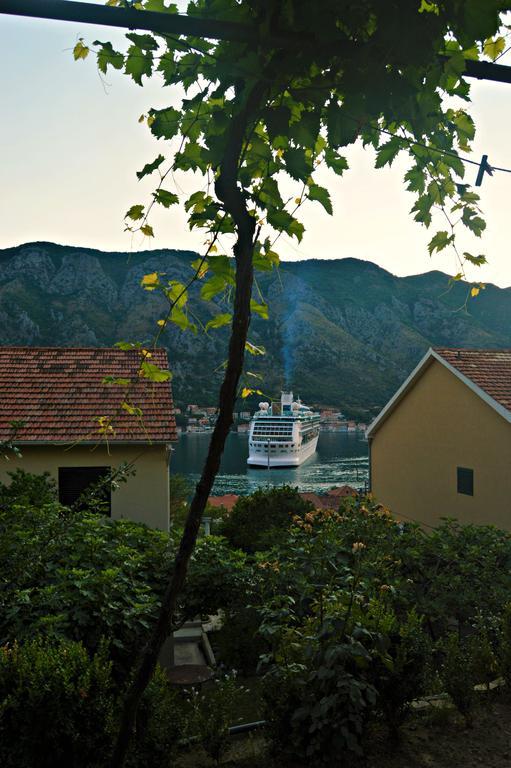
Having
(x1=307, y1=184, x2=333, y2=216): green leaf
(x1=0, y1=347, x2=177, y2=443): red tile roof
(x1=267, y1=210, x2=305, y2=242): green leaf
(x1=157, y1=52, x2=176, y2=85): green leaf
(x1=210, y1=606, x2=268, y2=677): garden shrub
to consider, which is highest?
(x1=157, y1=52, x2=176, y2=85): green leaf

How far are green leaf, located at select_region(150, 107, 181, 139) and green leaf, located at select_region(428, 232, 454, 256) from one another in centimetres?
103

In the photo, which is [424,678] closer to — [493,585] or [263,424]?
[493,585]

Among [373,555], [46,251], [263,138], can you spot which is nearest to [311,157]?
[263,138]

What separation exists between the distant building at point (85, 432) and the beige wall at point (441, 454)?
7989 mm

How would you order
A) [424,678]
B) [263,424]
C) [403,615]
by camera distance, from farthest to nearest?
1. [263,424]
2. [403,615]
3. [424,678]

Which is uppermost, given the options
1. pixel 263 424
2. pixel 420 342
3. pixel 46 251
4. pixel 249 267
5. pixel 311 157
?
pixel 46 251

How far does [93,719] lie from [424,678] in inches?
77.9

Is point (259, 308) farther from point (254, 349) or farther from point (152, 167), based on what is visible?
point (152, 167)

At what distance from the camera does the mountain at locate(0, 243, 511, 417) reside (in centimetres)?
7775

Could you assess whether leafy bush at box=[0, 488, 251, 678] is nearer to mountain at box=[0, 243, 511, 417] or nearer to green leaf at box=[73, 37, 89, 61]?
green leaf at box=[73, 37, 89, 61]

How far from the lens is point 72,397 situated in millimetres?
13406

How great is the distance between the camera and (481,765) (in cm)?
324

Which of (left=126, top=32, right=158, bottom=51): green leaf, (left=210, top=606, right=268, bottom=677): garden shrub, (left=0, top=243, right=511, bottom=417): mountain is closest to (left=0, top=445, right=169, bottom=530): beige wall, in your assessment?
(left=210, top=606, right=268, bottom=677): garden shrub

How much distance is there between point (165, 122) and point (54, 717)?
2.98 meters
